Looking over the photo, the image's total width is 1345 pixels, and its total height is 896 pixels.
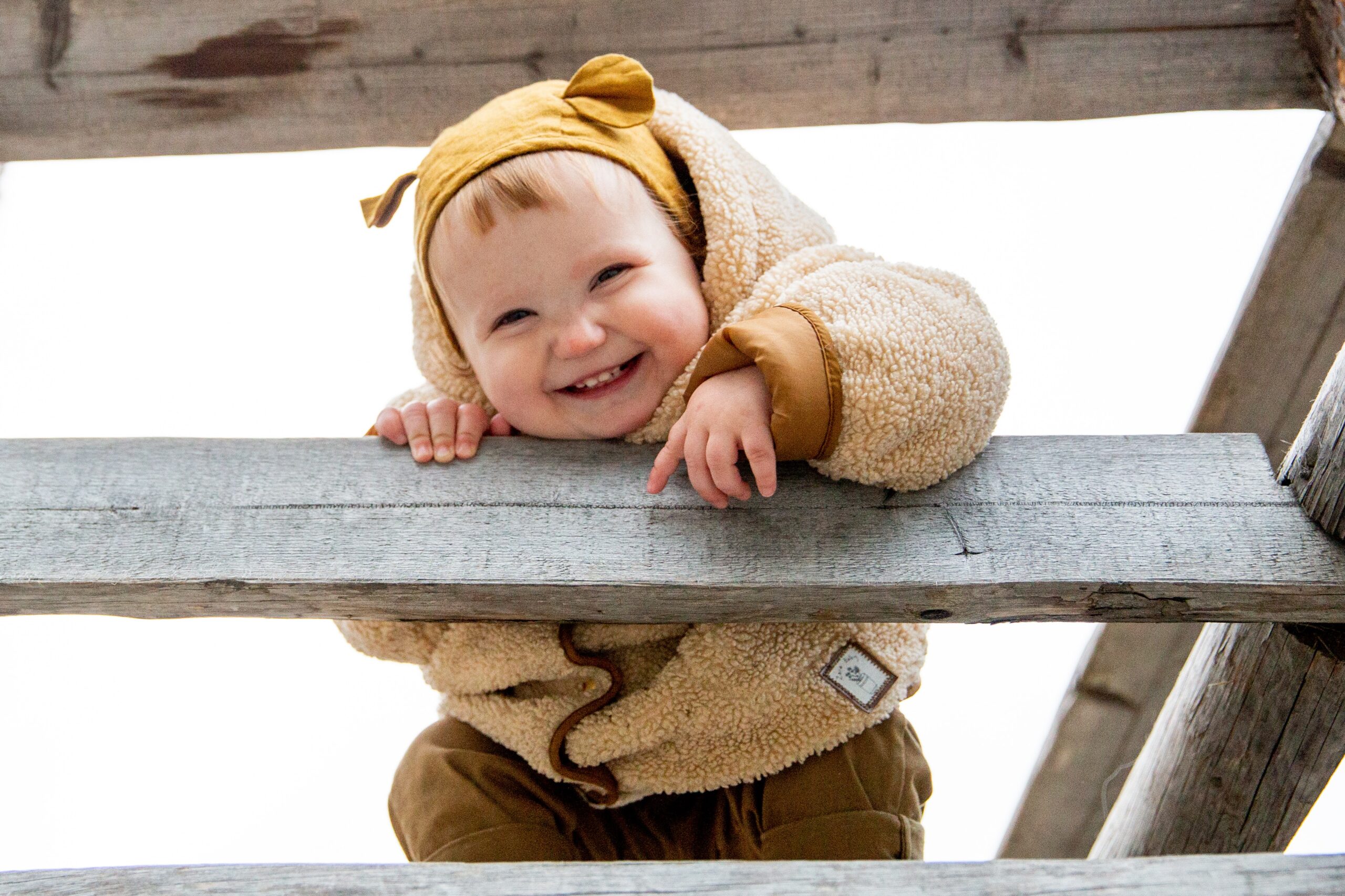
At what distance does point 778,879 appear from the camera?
678mm

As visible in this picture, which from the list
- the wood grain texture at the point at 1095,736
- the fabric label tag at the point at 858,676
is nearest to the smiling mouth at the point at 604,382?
the fabric label tag at the point at 858,676

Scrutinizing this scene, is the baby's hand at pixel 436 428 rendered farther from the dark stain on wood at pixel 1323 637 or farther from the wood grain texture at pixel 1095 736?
the wood grain texture at pixel 1095 736

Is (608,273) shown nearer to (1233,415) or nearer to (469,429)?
(469,429)

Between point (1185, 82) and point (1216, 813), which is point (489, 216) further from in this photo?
point (1216, 813)

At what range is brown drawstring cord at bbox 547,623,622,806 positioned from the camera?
991 mm

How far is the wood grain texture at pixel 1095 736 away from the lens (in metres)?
1.59

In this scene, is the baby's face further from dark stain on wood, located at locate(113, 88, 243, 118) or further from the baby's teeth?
dark stain on wood, located at locate(113, 88, 243, 118)

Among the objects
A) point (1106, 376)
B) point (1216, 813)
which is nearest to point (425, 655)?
point (1216, 813)

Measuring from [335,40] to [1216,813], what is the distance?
1220mm

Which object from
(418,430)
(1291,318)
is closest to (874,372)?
(418,430)

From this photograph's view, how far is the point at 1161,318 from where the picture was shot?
1.43m

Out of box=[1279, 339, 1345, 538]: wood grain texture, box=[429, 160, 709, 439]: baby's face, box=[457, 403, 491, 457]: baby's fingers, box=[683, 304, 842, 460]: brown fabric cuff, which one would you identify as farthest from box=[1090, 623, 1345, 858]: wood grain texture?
box=[457, 403, 491, 457]: baby's fingers

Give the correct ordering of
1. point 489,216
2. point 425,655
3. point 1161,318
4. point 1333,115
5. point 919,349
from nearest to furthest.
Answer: point 919,349 → point 489,216 → point 425,655 → point 1333,115 → point 1161,318

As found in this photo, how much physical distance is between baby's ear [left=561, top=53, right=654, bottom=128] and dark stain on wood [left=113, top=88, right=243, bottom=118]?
0.45m
